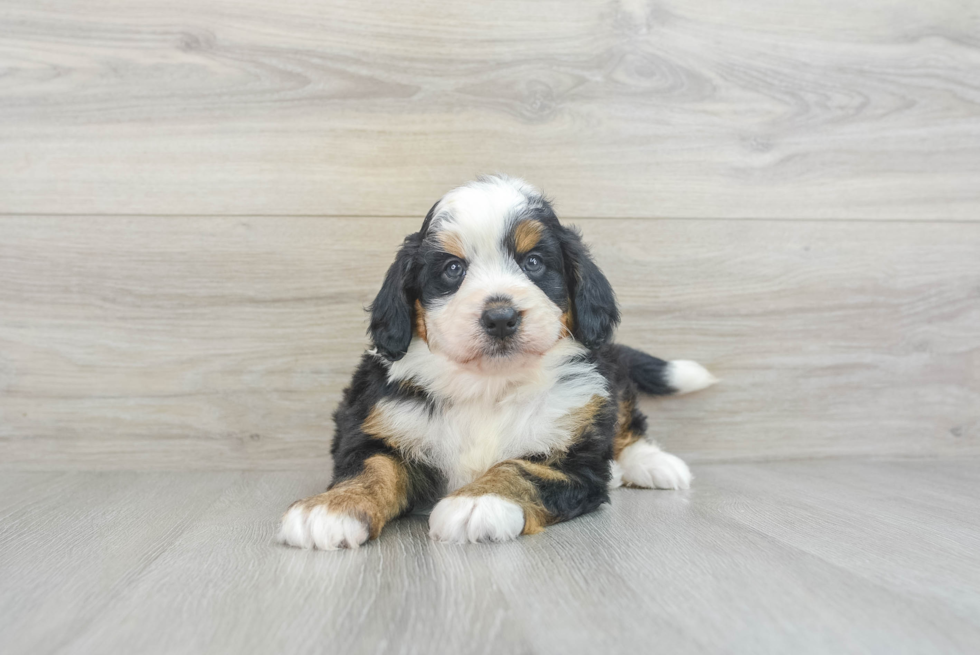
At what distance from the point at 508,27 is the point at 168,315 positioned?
154 centimetres

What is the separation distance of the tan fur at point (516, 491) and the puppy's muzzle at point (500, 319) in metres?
0.31

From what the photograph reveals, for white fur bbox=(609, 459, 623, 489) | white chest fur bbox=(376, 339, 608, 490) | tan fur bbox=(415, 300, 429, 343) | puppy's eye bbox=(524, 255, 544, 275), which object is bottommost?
white fur bbox=(609, 459, 623, 489)

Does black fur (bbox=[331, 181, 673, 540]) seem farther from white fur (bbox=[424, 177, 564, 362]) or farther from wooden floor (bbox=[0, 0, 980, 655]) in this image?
wooden floor (bbox=[0, 0, 980, 655])

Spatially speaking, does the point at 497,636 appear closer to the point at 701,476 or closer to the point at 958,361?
the point at 701,476

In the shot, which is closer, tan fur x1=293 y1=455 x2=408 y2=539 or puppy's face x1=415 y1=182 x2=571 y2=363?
tan fur x1=293 y1=455 x2=408 y2=539

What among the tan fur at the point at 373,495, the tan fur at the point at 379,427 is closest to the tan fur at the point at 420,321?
the tan fur at the point at 379,427

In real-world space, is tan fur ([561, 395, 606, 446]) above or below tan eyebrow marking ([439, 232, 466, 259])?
below

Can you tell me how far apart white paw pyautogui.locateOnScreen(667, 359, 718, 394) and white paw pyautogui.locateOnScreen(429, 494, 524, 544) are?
1.12m

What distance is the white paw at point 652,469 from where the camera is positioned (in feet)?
7.36

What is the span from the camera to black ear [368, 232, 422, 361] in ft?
6.08

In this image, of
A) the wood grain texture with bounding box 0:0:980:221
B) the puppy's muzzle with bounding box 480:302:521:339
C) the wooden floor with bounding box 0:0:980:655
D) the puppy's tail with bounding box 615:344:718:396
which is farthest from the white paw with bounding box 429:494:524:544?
the wood grain texture with bounding box 0:0:980:221

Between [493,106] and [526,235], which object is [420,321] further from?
[493,106]

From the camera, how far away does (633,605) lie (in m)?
1.17

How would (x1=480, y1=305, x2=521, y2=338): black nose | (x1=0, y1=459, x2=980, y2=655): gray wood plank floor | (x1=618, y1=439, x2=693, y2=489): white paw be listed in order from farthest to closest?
(x1=618, y1=439, x2=693, y2=489): white paw
(x1=480, y1=305, x2=521, y2=338): black nose
(x1=0, y1=459, x2=980, y2=655): gray wood plank floor
